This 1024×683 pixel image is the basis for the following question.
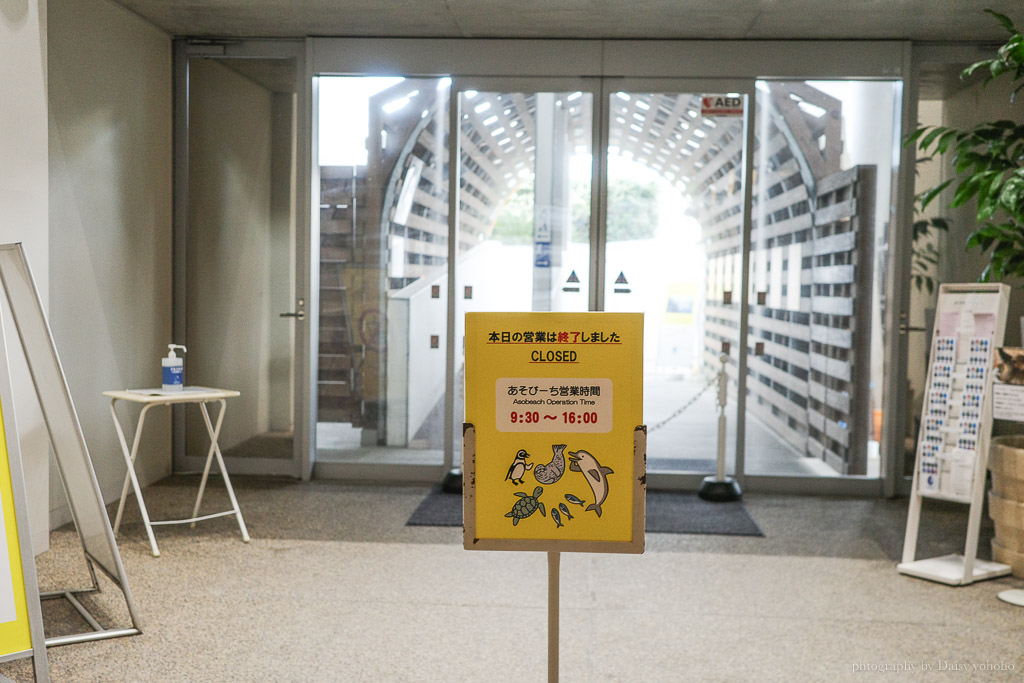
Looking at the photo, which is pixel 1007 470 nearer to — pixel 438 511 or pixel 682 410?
pixel 682 410

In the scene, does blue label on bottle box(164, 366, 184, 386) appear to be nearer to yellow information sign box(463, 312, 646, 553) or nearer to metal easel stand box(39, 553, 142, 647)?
metal easel stand box(39, 553, 142, 647)

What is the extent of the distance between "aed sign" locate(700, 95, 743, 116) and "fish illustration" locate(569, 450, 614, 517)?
405cm

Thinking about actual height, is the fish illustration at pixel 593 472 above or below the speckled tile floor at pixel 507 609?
above

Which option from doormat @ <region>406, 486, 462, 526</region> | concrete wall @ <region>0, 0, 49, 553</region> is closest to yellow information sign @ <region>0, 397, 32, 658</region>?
concrete wall @ <region>0, 0, 49, 553</region>

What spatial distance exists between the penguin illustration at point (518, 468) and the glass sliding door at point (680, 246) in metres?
3.67

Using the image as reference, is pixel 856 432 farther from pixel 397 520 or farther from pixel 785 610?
pixel 397 520

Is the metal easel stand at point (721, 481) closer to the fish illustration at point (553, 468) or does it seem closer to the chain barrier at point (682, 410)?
the chain barrier at point (682, 410)

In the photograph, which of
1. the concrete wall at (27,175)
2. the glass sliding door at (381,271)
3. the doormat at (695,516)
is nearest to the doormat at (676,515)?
the doormat at (695,516)

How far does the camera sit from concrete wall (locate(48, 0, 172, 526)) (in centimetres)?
452

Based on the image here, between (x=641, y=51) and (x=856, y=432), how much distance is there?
273cm

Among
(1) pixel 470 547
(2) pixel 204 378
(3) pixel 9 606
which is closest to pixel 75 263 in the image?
(2) pixel 204 378

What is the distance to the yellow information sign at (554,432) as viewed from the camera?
2.04 metres

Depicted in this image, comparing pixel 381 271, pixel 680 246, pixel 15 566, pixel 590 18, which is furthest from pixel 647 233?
pixel 15 566

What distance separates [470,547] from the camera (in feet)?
6.77
